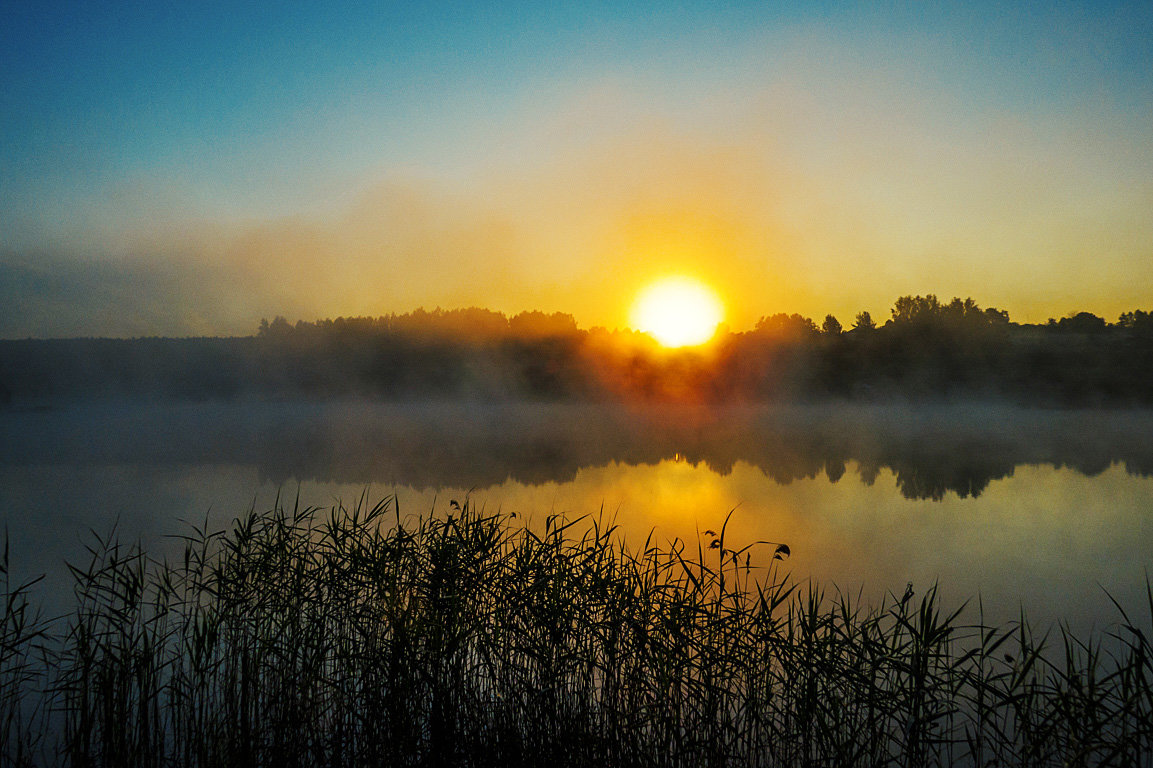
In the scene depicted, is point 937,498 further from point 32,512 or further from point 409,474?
point 32,512

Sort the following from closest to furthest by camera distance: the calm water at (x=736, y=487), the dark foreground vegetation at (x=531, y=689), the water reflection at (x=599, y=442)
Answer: the dark foreground vegetation at (x=531, y=689) → the calm water at (x=736, y=487) → the water reflection at (x=599, y=442)

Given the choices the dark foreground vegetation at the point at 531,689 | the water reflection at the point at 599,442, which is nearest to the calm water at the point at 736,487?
the water reflection at the point at 599,442

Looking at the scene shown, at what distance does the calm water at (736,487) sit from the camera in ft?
34.5

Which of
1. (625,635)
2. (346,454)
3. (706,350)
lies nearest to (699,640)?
(625,635)

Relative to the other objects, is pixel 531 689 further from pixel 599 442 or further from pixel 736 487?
pixel 599 442

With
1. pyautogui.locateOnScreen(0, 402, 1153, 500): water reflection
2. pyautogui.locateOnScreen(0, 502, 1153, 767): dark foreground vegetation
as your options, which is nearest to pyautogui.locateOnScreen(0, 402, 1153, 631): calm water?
pyautogui.locateOnScreen(0, 402, 1153, 500): water reflection

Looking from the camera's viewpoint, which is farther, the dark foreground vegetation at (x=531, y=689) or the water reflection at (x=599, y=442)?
the water reflection at (x=599, y=442)

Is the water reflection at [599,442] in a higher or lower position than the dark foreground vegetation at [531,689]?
lower

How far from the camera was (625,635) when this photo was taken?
4.23 meters

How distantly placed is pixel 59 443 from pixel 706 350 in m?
46.5

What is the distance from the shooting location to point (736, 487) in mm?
18328

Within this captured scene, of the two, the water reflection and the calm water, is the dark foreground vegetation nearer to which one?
the calm water

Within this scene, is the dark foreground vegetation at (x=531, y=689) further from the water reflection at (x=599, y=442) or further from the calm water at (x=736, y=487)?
the water reflection at (x=599, y=442)

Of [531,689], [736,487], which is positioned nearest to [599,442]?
[736,487]
